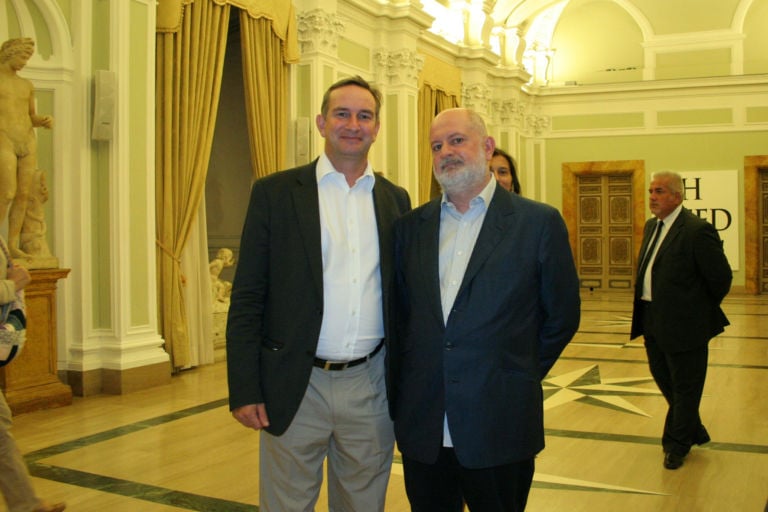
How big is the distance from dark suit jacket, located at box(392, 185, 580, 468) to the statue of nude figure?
4.08 m

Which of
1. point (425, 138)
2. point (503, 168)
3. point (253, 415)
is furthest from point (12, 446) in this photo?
point (425, 138)

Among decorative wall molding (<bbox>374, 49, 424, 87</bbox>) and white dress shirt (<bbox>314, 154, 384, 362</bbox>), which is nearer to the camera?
white dress shirt (<bbox>314, 154, 384, 362</bbox>)

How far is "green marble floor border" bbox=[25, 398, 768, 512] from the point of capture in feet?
11.7

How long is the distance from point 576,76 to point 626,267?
4.40 m

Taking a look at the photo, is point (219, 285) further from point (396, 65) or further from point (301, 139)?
point (396, 65)

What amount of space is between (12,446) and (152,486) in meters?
0.95

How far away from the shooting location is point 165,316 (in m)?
6.89

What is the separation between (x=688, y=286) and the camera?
13.4 ft

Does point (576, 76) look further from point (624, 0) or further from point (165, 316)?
point (165, 316)

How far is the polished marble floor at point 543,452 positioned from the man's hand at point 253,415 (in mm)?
1455

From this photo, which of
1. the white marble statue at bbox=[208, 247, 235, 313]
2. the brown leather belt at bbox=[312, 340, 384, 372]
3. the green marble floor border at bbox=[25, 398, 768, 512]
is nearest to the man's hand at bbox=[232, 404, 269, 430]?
the brown leather belt at bbox=[312, 340, 384, 372]

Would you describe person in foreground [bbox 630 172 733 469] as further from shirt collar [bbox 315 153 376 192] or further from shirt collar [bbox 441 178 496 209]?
shirt collar [bbox 315 153 376 192]

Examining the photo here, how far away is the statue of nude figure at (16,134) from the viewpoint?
5.27 m

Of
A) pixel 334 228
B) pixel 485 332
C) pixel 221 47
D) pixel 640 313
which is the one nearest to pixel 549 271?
pixel 485 332
